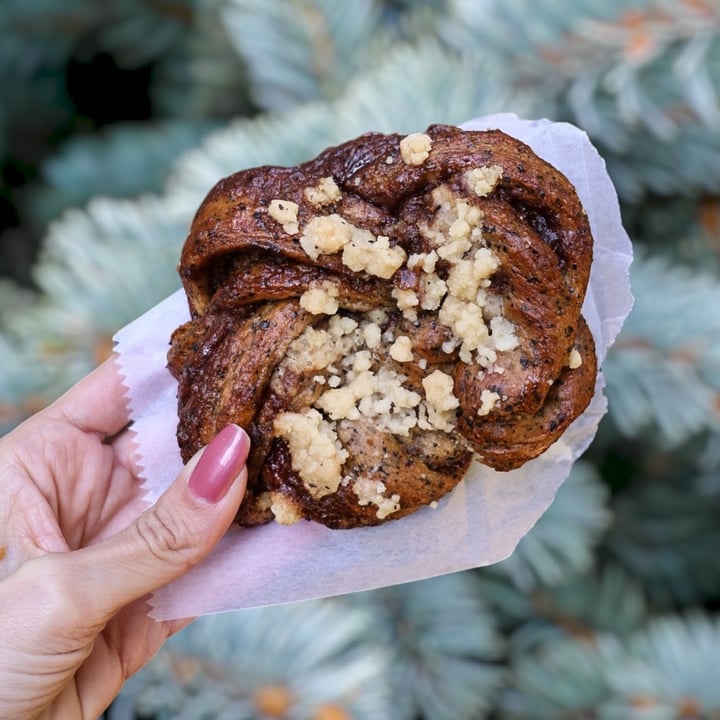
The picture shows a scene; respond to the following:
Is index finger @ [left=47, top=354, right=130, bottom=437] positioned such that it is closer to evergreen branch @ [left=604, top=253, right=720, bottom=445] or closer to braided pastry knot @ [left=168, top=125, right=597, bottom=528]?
braided pastry knot @ [left=168, top=125, right=597, bottom=528]

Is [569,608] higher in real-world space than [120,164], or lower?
lower

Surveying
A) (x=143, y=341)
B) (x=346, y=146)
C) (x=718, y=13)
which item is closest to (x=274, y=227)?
(x=346, y=146)

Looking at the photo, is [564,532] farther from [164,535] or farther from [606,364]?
[164,535]

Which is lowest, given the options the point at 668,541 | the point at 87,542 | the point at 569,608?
the point at 668,541

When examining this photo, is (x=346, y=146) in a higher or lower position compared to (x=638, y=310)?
higher

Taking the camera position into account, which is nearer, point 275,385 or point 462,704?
point 275,385

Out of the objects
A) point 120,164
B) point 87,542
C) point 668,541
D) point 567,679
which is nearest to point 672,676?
point 567,679

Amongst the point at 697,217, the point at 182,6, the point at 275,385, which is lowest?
the point at 697,217

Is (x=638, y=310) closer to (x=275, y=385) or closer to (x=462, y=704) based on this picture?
(x=275, y=385)
